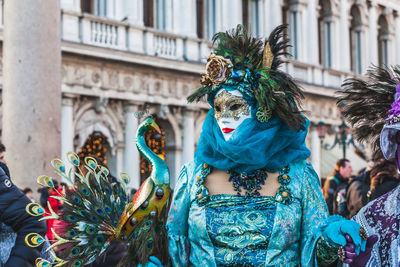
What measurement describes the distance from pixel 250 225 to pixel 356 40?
21026 mm

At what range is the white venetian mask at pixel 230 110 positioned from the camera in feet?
10.5

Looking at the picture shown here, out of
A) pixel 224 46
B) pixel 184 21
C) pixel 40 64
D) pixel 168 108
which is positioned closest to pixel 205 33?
pixel 184 21

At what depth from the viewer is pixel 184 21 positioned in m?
16.4

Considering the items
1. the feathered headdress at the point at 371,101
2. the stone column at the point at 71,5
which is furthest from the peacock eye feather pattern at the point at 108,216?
the stone column at the point at 71,5

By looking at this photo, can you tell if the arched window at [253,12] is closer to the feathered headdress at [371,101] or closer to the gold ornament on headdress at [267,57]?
the feathered headdress at [371,101]

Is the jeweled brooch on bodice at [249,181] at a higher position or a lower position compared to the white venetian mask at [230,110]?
lower

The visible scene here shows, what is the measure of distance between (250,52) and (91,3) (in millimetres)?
11697

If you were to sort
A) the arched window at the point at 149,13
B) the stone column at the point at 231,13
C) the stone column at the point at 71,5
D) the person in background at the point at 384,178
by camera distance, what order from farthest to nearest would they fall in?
the stone column at the point at 231,13
the arched window at the point at 149,13
the stone column at the point at 71,5
the person in background at the point at 384,178

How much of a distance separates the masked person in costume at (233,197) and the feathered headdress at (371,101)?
305mm

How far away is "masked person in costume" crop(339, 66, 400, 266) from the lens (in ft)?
10.1

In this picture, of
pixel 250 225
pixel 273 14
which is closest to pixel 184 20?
pixel 273 14

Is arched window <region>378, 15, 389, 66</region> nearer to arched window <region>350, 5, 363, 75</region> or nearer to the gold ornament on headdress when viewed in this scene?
arched window <region>350, 5, 363, 75</region>

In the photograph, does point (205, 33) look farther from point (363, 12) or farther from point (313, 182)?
point (313, 182)

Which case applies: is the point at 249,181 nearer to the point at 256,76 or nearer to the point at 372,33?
the point at 256,76
